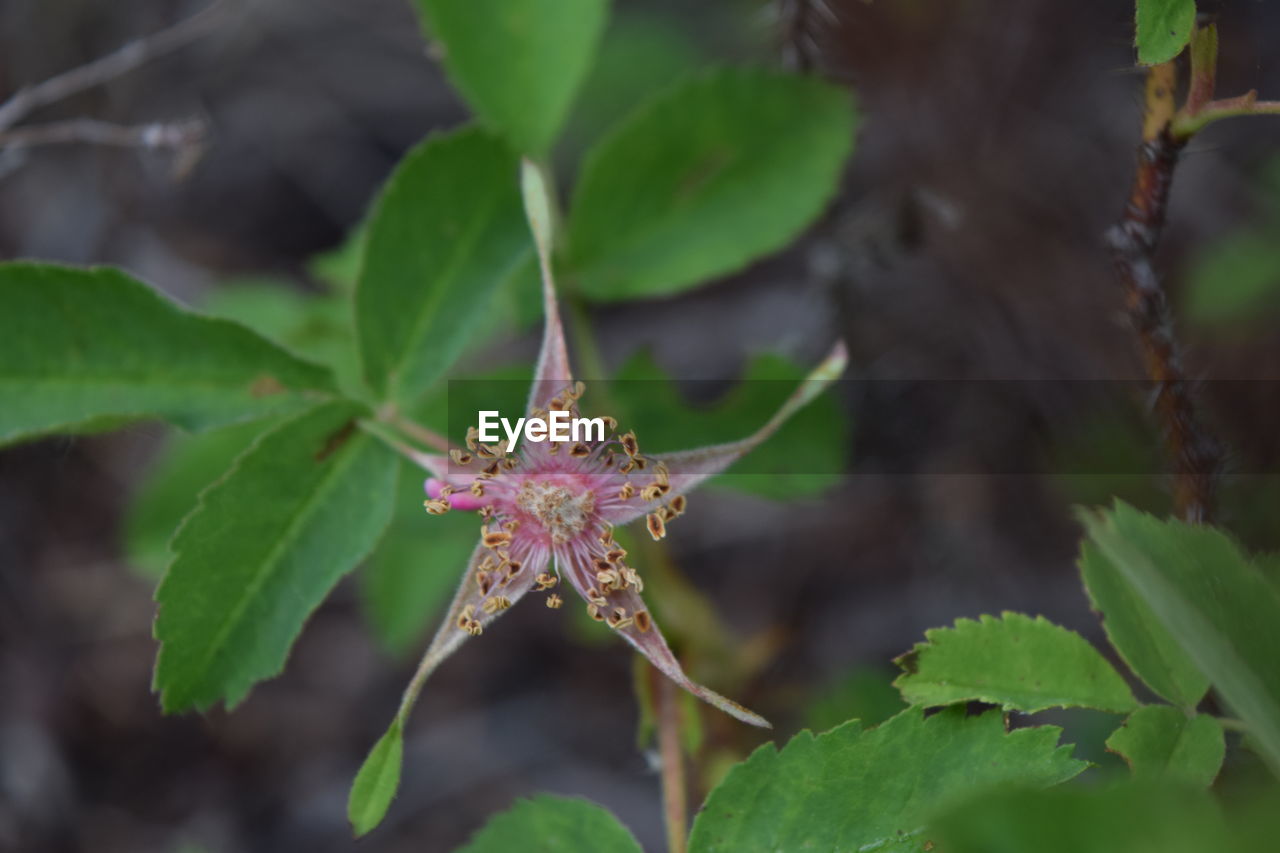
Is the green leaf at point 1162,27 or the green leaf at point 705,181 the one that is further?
the green leaf at point 705,181

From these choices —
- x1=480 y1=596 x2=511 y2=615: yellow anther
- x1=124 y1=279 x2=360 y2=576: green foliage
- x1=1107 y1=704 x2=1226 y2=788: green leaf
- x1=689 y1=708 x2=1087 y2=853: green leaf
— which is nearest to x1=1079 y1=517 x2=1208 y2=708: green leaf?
x1=1107 y1=704 x2=1226 y2=788: green leaf

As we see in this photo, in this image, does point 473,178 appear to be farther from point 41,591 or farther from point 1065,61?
point 41,591

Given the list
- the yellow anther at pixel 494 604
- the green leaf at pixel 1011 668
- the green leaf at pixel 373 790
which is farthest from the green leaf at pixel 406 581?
the green leaf at pixel 1011 668

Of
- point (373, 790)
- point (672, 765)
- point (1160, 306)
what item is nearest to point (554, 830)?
point (672, 765)

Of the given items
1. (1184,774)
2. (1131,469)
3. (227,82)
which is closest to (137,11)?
(227,82)

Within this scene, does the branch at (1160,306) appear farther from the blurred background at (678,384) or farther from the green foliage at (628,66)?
the green foliage at (628,66)

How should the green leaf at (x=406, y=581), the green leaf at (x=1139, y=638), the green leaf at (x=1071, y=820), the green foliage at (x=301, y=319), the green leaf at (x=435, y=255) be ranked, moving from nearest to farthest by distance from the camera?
the green leaf at (x=1071, y=820), the green leaf at (x=1139, y=638), the green leaf at (x=435, y=255), the green foliage at (x=301, y=319), the green leaf at (x=406, y=581)

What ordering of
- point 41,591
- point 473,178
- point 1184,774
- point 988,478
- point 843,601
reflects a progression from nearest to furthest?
point 1184,774 < point 473,178 < point 988,478 < point 843,601 < point 41,591

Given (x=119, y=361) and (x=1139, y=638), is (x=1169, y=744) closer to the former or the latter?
(x=1139, y=638)
